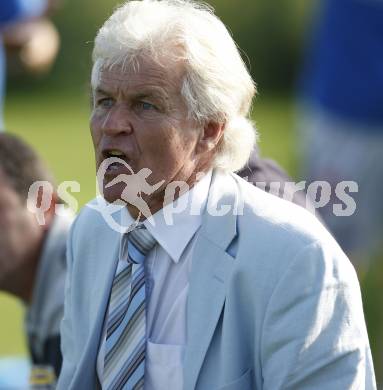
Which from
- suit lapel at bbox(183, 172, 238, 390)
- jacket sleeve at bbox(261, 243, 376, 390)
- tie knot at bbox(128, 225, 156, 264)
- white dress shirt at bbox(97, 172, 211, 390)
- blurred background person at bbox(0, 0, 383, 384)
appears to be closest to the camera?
jacket sleeve at bbox(261, 243, 376, 390)

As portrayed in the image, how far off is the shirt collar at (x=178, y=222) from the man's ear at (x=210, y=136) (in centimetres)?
13

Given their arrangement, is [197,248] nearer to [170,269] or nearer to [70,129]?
[170,269]

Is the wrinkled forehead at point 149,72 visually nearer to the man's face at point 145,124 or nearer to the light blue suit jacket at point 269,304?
the man's face at point 145,124

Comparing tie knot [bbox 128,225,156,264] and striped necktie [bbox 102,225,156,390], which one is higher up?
tie knot [bbox 128,225,156,264]

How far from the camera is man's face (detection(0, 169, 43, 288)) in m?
4.35

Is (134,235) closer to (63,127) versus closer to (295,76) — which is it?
(63,127)

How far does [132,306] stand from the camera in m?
3.38

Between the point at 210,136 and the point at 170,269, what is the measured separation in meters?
0.42

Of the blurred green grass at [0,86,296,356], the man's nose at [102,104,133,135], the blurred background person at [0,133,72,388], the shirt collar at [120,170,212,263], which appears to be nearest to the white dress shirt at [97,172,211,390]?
the shirt collar at [120,170,212,263]

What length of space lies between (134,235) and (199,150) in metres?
0.33

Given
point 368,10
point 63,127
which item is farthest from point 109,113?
point 63,127

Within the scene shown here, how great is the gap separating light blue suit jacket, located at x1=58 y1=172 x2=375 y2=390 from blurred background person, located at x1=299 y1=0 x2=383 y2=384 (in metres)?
3.31

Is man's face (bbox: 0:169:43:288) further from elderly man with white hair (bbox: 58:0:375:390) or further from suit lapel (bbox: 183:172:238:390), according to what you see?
suit lapel (bbox: 183:172:238:390)

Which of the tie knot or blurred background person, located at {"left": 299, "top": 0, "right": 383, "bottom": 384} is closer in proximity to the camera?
the tie knot
